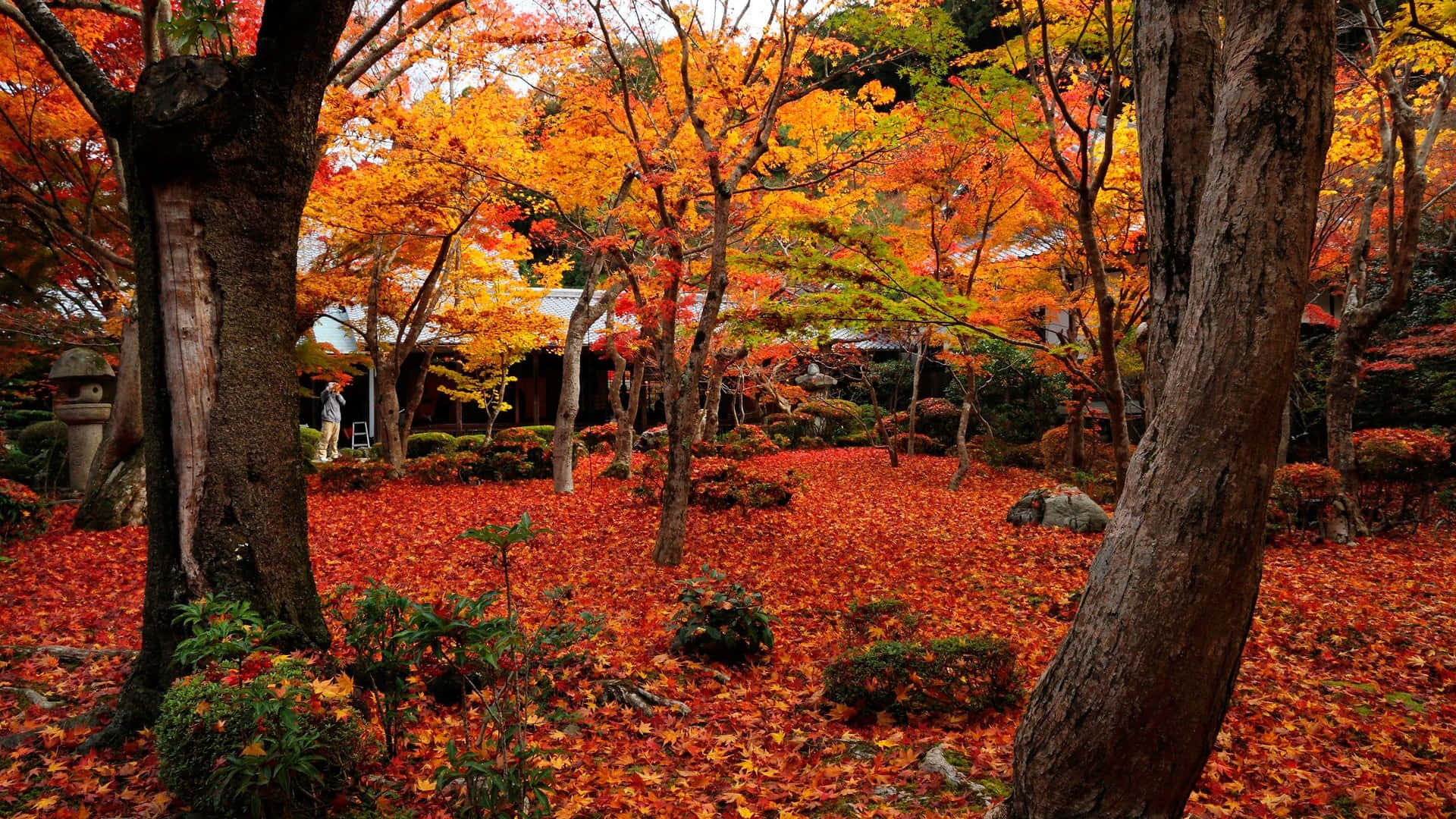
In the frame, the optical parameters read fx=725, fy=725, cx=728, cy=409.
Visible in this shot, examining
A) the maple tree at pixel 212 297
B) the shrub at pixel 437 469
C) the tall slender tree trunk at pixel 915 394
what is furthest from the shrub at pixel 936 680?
the tall slender tree trunk at pixel 915 394

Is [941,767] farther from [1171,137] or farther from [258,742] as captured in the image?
[1171,137]

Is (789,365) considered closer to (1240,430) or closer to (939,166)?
(939,166)

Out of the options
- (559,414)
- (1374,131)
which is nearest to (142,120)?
(559,414)

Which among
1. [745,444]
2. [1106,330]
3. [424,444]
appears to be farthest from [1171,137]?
[424,444]

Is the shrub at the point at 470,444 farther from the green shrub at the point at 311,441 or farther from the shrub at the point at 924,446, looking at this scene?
the shrub at the point at 924,446

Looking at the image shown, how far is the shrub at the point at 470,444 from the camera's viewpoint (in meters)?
14.4

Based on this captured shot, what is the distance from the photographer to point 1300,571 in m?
7.33

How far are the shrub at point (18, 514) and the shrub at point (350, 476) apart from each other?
400 centimetres

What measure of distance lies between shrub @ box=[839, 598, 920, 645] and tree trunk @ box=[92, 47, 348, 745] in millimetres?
3963

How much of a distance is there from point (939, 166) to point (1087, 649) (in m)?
9.97

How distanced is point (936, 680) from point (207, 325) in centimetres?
431

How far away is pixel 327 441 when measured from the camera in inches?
631

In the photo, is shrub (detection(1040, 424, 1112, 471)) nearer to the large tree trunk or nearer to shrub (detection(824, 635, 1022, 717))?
shrub (detection(824, 635, 1022, 717))

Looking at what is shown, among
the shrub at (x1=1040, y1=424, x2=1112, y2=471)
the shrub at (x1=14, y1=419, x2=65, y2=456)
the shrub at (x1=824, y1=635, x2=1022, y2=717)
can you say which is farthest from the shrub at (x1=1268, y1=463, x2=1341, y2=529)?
the shrub at (x1=14, y1=419, x2=65, y2=456)
